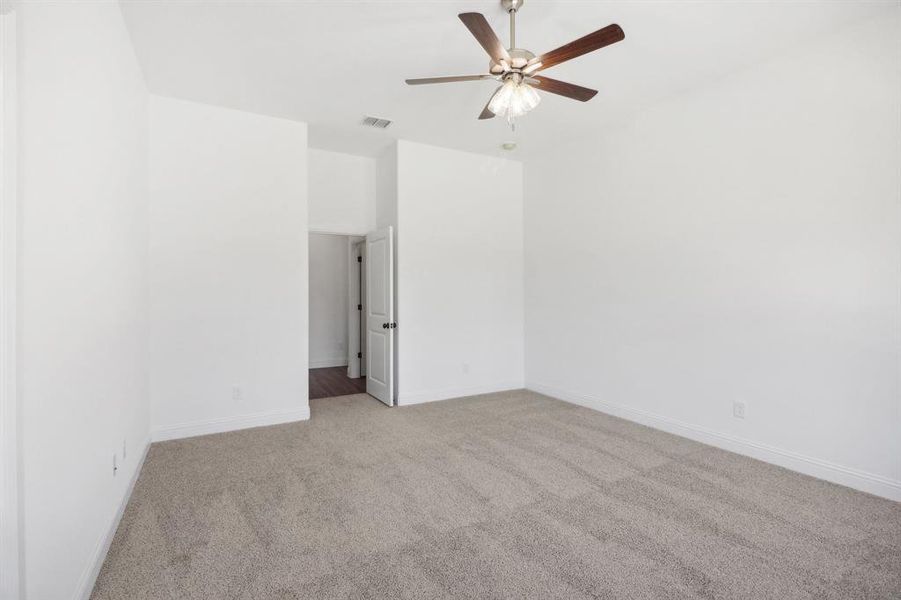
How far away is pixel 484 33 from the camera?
2.27 metres

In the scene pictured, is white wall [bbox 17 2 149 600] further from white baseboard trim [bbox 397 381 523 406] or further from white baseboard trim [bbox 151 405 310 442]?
white baseboard trim [bbox 397 381 523 406]

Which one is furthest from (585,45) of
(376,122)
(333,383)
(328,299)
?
(328,299)

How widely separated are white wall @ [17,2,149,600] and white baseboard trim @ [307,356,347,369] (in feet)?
15.2

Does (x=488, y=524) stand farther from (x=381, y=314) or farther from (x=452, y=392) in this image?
(x=381, y=314)

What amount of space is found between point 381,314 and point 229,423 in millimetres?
1909

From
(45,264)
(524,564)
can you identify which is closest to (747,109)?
(524,564)

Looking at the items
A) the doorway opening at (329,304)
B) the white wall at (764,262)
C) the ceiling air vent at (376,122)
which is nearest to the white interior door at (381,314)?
the ceiling air vent at (376,122)

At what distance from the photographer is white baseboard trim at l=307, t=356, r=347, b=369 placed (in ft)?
24.6

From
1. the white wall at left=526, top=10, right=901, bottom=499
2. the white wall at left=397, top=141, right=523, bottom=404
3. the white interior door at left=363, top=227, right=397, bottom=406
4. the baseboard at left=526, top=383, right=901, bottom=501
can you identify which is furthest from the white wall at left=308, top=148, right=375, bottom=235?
the baseboard at left=526, top=383, right=901, bottom=501

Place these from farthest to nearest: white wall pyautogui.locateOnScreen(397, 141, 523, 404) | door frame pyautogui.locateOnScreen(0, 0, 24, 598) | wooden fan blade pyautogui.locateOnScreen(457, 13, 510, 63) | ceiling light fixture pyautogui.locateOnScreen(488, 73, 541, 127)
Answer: white wall pyautogui.locateOnScreen(397, 141, 523, 404), ceiling light fixture pyautogui.locateOnScreen(488, 73, 541, 127), wooden fan blade pyautogui.locateOnScreen(457, 13, 510, 63), door frame pyautogui.locateOnScreen(0, 0, 24, 598)

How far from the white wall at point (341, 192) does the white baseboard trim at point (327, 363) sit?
293 cm

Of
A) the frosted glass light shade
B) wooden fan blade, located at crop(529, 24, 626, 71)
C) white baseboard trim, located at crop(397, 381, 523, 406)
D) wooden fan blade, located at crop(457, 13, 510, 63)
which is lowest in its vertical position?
white baseboard trim, located at crop(397, 381, 523, 406)

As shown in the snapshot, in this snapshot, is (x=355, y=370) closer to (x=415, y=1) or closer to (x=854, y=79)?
(x=415, y=1)

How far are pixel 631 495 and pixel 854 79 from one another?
10.1ft
